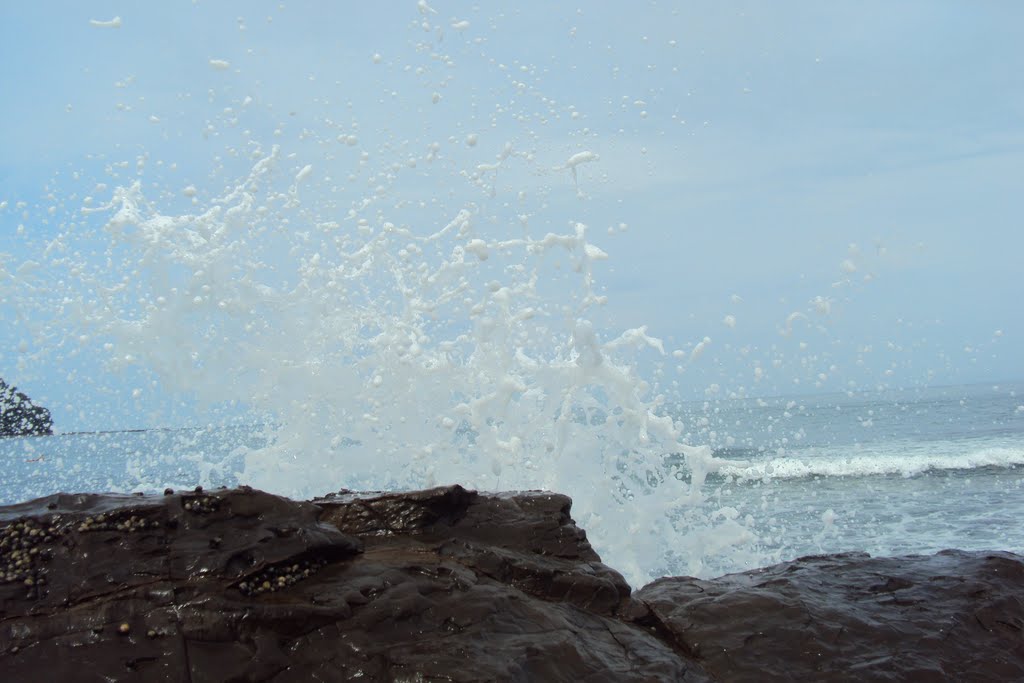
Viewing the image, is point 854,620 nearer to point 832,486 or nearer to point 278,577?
point 278,577

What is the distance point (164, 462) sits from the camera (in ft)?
105

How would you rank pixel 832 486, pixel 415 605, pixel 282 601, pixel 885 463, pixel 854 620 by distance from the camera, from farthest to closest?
pixel 885 463
pixel 832 486
pixel 854 620
pixel 415 605
pixel 282 601

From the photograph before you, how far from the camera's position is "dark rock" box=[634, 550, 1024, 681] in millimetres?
3910

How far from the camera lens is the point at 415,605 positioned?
11.5ft

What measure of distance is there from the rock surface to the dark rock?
0.01m

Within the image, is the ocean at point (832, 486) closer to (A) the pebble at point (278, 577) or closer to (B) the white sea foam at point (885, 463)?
(B) the white sea foam at point (885, 463)

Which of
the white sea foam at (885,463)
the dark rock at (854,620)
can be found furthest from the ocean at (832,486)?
the dark rock at (854,620)

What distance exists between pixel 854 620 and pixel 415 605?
2280 millimetres

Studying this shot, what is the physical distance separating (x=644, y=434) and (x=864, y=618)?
3.79 m

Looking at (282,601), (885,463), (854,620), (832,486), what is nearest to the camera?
(282,601)

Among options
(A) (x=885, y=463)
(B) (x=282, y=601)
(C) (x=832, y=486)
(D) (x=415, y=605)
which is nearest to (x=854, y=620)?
(D) (x=415, y=605)

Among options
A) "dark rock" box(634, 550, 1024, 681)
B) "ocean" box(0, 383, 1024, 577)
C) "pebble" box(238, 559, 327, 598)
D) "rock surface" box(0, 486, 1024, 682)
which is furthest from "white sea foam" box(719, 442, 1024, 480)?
"pebble" box(238, 559, 327, 598)

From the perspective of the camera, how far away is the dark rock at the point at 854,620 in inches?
154

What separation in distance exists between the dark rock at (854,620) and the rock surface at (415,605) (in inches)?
0.4
